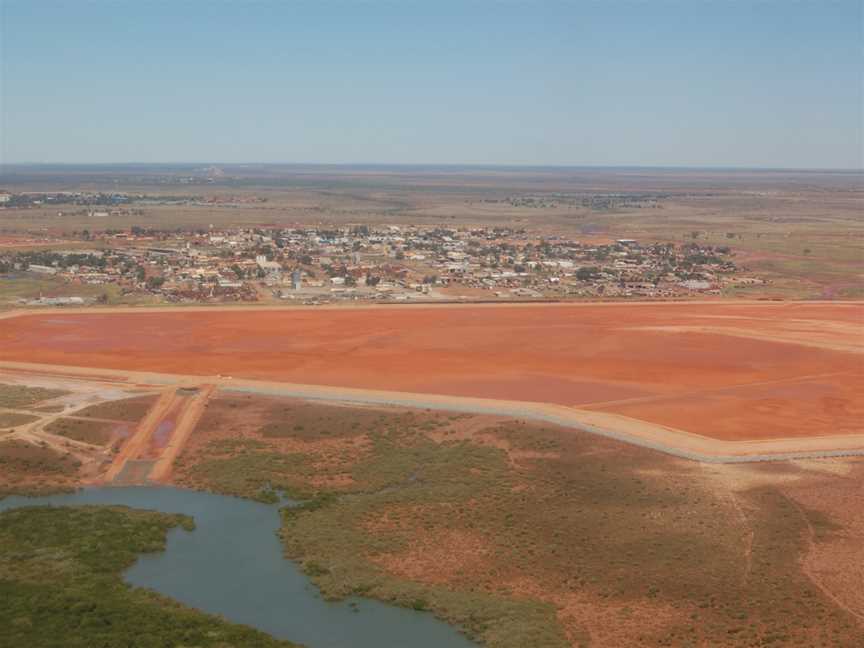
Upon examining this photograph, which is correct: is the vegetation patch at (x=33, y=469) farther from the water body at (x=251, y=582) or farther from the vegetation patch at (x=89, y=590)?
the vegetation patch at (x=89, y=590)

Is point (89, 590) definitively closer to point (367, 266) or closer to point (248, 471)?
point (248, 471)

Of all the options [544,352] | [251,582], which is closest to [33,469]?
[251,582]

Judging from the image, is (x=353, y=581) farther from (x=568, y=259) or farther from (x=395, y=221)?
(x=395, y=221)

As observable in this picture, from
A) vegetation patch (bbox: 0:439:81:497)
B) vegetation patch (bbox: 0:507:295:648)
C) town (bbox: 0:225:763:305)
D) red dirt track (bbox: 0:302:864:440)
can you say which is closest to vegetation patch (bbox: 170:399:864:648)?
vegetation patch (bbox: 0:507:295:648)

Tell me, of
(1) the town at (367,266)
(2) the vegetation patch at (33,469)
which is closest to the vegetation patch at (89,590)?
(2) the vegetation patch at (33,469)

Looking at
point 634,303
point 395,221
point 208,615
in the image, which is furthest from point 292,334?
point 395,221
